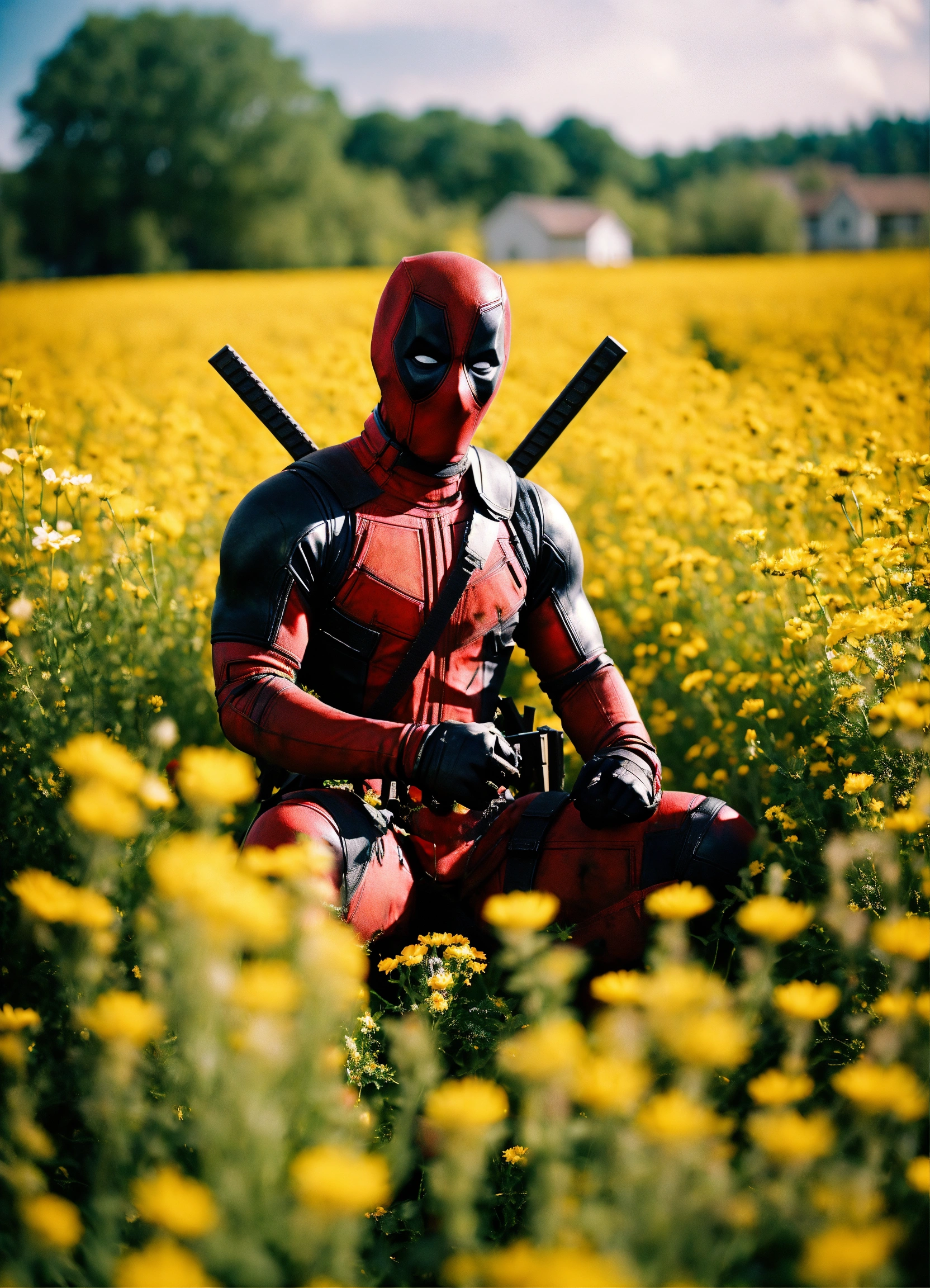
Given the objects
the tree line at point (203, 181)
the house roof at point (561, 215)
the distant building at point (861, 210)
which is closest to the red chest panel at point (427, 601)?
the tree line at point (203, 181)

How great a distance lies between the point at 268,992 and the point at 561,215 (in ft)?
211

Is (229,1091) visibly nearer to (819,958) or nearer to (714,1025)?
(714,1025)

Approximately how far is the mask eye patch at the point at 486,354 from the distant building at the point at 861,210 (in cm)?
5913

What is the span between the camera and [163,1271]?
0.93m

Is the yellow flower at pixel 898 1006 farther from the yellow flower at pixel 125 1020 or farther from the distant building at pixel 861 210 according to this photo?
the distant building at pixel 861 210

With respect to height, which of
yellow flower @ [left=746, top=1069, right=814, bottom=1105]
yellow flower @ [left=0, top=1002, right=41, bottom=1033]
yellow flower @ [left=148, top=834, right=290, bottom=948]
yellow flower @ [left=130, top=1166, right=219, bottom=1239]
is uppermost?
yellow flower @ [left=148, top=834, right=290, bottom=948]

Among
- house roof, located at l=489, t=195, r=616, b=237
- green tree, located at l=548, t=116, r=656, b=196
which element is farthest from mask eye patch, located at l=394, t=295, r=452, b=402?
green tree, located at l=548, t=116, r=656, b=196

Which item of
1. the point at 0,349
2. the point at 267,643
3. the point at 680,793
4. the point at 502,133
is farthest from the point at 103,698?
the point at 502,133

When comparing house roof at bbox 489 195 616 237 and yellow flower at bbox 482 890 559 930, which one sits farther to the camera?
house roof at bbox 489 195 616 237

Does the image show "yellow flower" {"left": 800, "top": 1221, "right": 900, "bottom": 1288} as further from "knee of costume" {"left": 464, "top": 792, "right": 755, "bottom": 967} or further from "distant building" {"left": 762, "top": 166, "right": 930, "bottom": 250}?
"distant building" {"left": 762, "top": 166, "right": 930, "bottom": 250}

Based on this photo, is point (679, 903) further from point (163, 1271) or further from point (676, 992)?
point (163, 1271)

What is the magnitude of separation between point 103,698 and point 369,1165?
1919mm

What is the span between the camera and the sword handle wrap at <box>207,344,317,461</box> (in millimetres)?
2525

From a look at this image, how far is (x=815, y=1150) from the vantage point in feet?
3.28
